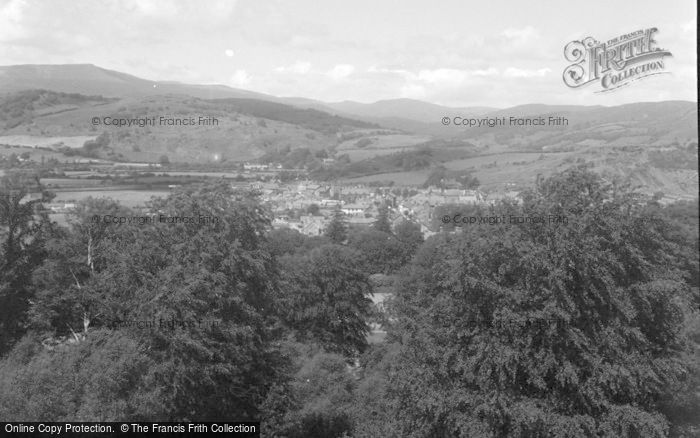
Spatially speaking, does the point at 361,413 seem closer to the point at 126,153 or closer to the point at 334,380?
the point at 334,380

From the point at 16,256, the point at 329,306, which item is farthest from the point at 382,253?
the point at 16,256

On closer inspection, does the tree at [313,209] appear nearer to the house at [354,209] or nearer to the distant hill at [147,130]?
the house at [354,209]

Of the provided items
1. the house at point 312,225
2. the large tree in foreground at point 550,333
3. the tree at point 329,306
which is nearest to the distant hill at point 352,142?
the house at point 312,225

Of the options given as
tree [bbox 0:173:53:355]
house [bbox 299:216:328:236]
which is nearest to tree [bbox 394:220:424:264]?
house [bbox 299:216:328:236]

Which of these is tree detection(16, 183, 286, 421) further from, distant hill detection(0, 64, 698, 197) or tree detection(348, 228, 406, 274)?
distant hill detection(0, 64, 698, 197)

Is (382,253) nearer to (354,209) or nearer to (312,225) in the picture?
(312,225)

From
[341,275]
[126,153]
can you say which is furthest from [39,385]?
[126,153]

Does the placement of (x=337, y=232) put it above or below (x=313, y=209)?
above

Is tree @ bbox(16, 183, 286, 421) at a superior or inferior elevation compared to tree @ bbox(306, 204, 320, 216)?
superior
